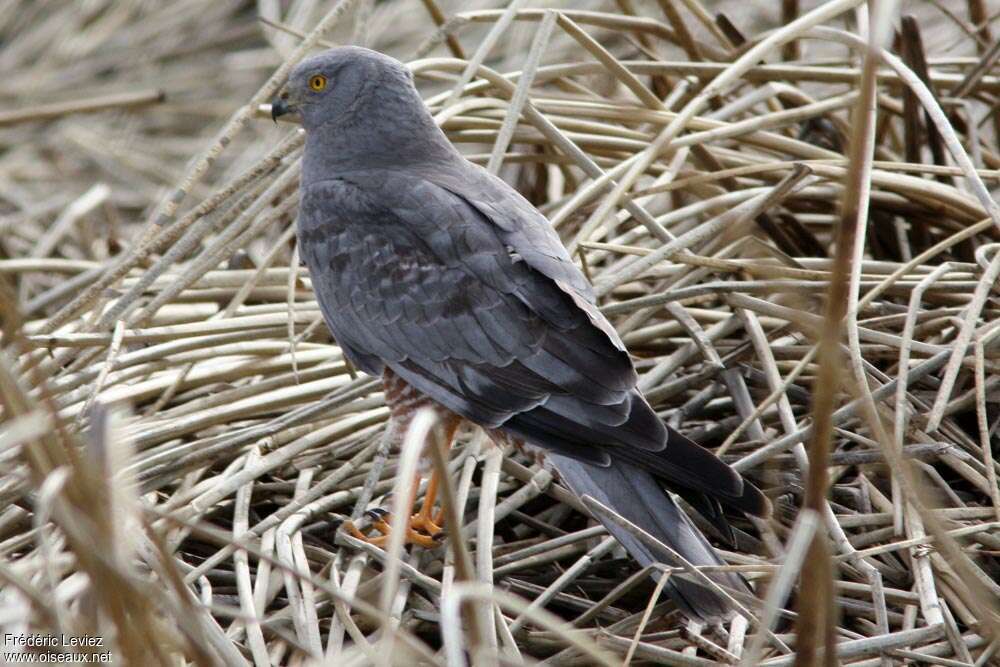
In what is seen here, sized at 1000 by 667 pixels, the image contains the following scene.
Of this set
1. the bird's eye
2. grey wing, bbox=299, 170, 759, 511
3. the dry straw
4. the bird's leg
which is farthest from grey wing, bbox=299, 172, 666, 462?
the bird's eye

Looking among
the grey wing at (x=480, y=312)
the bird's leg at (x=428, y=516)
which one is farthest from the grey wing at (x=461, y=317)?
the bird's leg at (x=428, y=516)

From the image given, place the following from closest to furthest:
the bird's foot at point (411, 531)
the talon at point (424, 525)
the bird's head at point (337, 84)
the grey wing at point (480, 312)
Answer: the grey wing at point (480, 312) → the bird's foot at point (411, 531) → the talon at point (424, 525) → the bird's head at point (337, 84)

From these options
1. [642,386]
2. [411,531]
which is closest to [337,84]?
[642,386]

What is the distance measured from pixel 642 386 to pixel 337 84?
1463 mm

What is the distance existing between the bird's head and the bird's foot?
4.49 feet

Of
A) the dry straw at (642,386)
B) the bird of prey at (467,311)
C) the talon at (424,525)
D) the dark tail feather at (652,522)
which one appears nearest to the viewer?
the dry straw at (642,386)

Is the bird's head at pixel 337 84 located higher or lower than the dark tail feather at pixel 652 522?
higher

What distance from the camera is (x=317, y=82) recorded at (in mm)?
4082

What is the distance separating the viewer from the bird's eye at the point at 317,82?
4.08 metres

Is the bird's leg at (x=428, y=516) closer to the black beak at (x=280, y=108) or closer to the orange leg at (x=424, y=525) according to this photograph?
the orange leg at (x=424, y=525)

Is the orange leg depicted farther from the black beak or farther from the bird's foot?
the black beak

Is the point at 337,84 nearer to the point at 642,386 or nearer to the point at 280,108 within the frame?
the point at 280,108

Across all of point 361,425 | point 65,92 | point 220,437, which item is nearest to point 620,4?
point 361,425

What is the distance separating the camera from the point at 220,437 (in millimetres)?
3479
